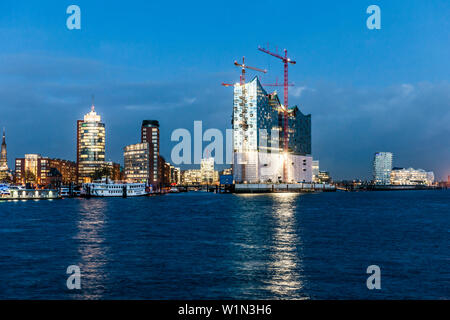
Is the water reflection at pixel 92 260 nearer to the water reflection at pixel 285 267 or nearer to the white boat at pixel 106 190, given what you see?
the water reflection at pixel 285 267

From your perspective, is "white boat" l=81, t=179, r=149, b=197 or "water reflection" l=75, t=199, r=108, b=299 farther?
"white boat" l=81, t=179, r=149, b=197

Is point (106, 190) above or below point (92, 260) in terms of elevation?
above

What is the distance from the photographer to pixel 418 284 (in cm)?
2477

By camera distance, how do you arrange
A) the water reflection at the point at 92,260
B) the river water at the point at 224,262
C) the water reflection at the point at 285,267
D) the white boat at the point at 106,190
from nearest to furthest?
the river water at the point at 224,262 → the water reflection at the point at 285,267 → the water reflection at the point at 92,260 → the white boat at the point at 106,190

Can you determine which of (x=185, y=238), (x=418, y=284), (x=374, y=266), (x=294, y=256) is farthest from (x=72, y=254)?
(x=418, y=284)

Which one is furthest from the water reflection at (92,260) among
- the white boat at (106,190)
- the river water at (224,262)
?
the white boat at (106,190)

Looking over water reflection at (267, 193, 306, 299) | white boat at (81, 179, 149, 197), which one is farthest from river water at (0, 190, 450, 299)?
white boat at (81, 179, 149, 197)

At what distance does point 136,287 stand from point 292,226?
36482 mm

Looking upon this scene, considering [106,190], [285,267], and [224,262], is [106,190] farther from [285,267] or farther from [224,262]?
[285,267]

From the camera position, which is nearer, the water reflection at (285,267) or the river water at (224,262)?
the river water at (224,262)

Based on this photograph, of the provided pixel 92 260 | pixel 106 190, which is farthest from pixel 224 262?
pixel 106 190

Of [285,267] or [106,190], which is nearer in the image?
[285,267]

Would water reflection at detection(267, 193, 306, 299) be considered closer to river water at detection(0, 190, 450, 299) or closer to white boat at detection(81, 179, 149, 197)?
river water at detection(0, 190, 450, 299)
